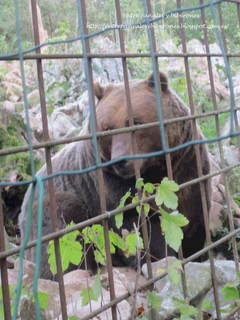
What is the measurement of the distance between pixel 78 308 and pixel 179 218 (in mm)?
752

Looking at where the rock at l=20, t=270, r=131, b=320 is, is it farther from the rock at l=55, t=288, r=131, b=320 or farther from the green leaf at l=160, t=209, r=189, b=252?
the green leaf at l=160, t=209, r=189, b=252

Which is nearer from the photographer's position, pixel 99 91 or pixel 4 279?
pixel 4 279

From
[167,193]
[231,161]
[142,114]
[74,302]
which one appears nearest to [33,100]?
[231,161]

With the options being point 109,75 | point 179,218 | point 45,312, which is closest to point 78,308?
point 45,312

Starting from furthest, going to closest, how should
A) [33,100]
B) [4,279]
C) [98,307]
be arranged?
[33,100]
[98,307]
[4,279]

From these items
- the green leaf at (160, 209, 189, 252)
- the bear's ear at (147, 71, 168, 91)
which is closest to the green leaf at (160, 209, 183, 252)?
the green leaf at (160, 209, 189, 252)

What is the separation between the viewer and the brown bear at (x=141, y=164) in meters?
3.04

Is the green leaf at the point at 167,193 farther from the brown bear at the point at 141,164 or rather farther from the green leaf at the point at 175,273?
the brown bear at the point at 141,164

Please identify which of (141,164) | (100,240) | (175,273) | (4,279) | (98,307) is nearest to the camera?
(4,279)

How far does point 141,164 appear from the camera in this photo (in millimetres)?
2965

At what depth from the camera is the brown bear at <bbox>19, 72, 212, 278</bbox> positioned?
3038mm

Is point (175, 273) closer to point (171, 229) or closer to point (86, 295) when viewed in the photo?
point (171, 229)

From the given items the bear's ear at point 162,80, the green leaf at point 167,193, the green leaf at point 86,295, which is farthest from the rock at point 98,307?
the bear's ear at point 162,80

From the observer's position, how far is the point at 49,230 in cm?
337
